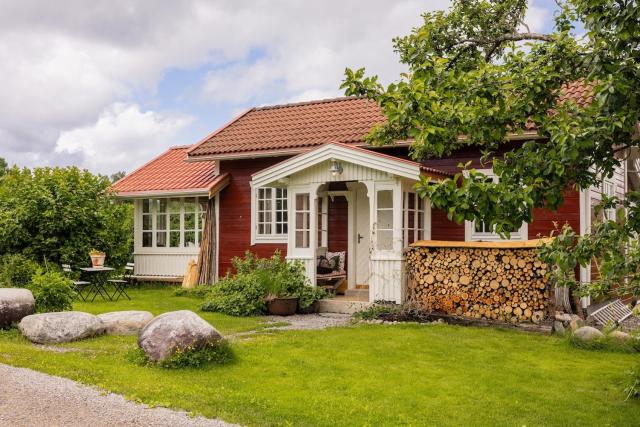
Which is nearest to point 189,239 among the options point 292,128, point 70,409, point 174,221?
point 174,221

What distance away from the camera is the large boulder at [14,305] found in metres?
9.32

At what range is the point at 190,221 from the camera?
17.0 meters

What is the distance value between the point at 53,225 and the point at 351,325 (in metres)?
9.63

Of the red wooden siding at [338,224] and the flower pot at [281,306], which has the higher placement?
the red wooden siding at [338,224]

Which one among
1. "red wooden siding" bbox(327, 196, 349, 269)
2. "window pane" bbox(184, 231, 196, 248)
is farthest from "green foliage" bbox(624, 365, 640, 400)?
"window pane" bbox(184, 231, 196, 248)

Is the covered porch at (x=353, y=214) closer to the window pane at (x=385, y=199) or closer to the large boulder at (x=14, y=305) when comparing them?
the window pane at (x=385, y=199)

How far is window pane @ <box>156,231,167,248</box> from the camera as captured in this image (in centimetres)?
1728

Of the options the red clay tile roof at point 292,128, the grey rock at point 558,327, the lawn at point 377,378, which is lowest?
the lawn at point 377,378

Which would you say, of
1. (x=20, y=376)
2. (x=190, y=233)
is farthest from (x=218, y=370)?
(x=190, y=233)

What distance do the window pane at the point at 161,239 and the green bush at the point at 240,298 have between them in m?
4.93

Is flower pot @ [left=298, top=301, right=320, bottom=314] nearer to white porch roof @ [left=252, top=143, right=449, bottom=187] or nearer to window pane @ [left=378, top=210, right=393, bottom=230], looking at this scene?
window pane @ [left=378, top=210, right=393, bottom=230]

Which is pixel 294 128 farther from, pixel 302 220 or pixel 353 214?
pixel 302 220

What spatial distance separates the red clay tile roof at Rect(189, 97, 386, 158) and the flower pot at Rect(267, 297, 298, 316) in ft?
12.8

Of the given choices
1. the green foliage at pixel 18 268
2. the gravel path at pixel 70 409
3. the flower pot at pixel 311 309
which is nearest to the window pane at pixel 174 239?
the green foliage at pixel 18 268
